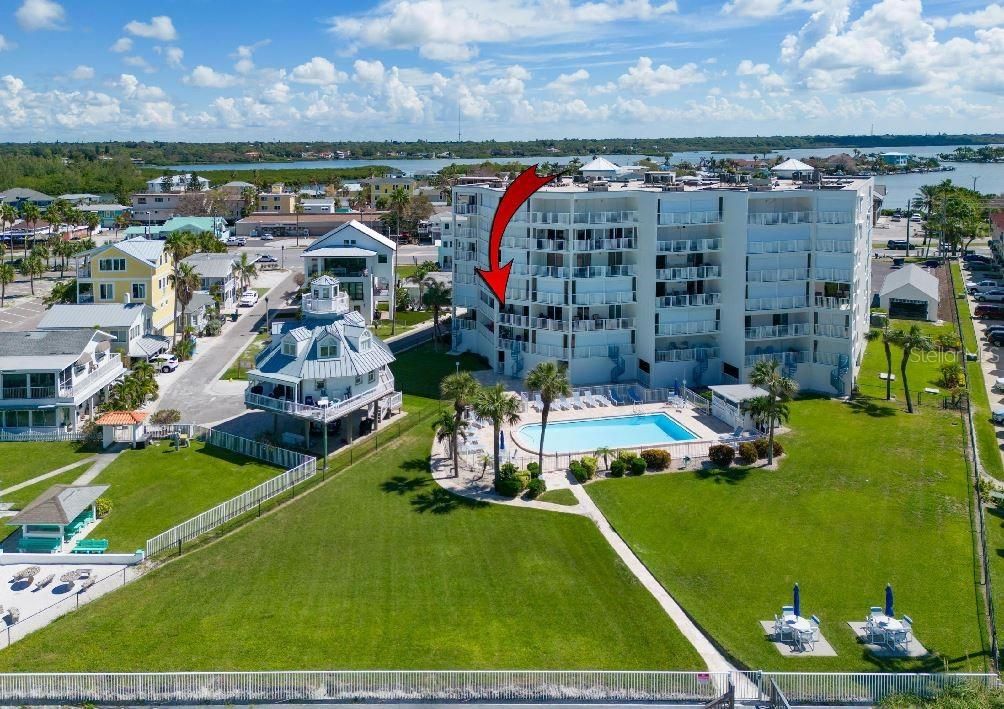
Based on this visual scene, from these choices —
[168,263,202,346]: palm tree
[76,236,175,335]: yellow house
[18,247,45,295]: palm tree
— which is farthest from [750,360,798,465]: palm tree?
[18,247,45,295]: palm tree

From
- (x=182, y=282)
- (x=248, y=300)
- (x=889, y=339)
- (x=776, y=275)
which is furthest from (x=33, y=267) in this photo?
(x=889, y=339)

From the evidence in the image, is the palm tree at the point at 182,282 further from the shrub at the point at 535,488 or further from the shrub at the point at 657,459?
the shrub at the point at 657,459

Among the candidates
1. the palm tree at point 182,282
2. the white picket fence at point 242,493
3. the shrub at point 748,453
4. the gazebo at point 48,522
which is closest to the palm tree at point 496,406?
the white picket fence at point 242,493

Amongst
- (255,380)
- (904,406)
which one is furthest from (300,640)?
(904,406)

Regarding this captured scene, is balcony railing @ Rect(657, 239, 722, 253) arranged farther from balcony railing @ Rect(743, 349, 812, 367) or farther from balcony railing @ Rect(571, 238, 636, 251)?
balcony railing @ Rect(743, 349, 812, 367)

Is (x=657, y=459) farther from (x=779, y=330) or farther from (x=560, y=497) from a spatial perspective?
(x=779, y=330)

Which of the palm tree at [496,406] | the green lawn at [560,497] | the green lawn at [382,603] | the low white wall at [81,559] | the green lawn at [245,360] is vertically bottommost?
the green lawn at [382,603]
